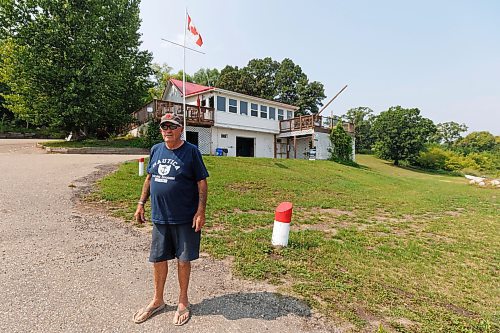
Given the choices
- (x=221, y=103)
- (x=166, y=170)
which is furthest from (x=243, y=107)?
(x=166, y=170)

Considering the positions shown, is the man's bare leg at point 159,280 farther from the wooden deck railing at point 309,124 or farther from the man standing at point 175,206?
the wooden deck railing at point 309,124

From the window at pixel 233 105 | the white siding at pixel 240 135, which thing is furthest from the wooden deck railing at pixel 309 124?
the window at pixel 233 105

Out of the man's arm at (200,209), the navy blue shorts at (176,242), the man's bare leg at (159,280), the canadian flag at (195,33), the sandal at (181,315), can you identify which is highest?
the canadian flag at (195,33)

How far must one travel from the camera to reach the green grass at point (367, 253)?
2.95m

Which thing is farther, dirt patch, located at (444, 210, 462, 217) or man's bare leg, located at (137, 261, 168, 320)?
dirt patch, located at (444, 210, 462, 217)

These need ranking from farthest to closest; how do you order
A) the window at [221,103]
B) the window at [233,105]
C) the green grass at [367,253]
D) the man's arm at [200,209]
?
the window at [233,105], the window at [221,103], the green grass at [367,253], the man's arm at [200,209]

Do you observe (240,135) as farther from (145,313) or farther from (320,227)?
(145,313)

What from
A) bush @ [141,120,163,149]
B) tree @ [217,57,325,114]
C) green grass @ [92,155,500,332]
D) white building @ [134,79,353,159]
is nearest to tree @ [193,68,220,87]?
tree @ [217,57,325,114]

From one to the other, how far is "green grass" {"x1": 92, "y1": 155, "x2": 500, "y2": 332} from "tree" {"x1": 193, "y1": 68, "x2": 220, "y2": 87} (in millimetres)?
43606

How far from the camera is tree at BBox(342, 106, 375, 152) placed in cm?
4903

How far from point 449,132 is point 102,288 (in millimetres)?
78209

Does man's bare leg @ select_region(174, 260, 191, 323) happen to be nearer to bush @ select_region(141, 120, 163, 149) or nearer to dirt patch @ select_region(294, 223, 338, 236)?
dirt patch @ select_region(294, 223, 338, 236)

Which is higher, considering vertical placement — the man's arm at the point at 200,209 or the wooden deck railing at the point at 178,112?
the wooden deck railing at the point at 178,112

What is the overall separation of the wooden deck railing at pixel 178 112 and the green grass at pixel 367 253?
10.5 metres
